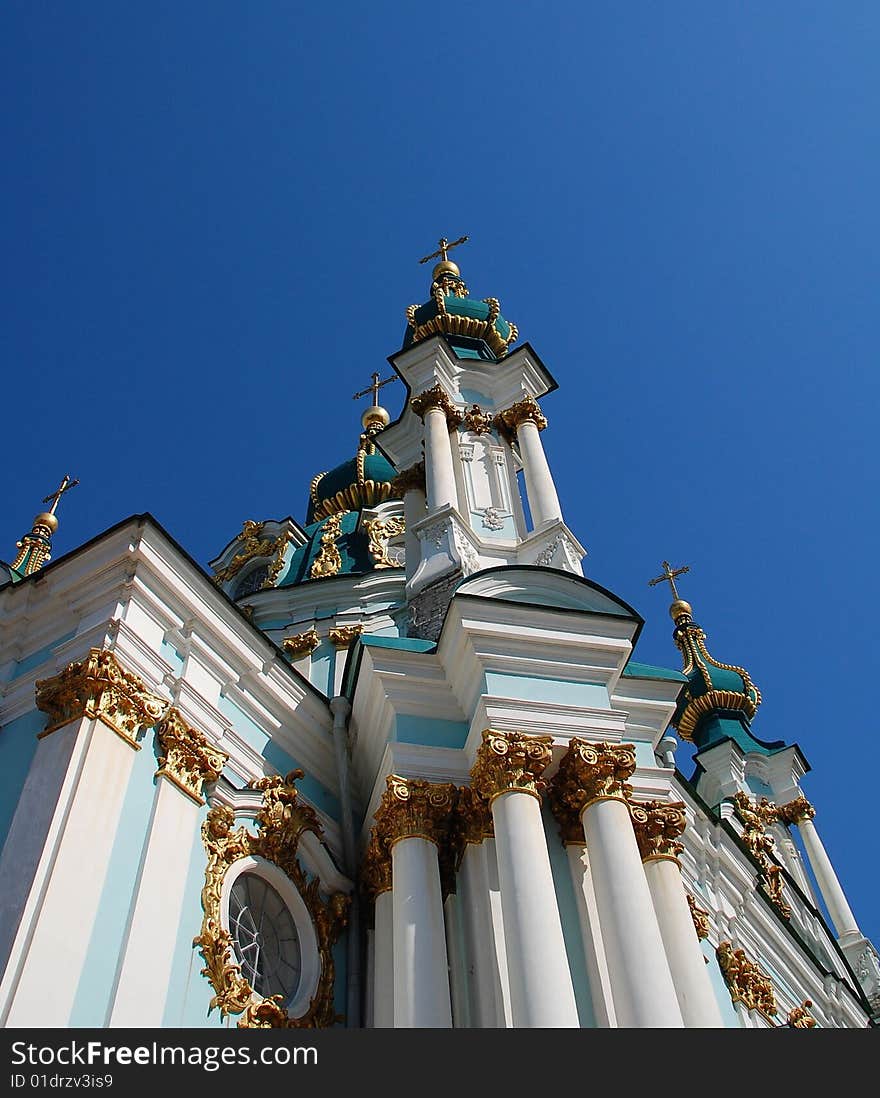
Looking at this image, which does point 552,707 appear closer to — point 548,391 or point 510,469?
point 510,469

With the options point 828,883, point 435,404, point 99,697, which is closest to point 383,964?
point 99,697

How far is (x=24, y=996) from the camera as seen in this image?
650cm

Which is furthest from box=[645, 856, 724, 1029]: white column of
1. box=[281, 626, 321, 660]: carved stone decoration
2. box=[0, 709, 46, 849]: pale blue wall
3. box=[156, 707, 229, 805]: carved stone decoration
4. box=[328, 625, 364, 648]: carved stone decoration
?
box=[281, 626, 321, 660]: carved stone decoration

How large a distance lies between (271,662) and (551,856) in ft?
10.0

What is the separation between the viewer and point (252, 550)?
21.7m

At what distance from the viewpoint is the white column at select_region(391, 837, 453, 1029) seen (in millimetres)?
7840

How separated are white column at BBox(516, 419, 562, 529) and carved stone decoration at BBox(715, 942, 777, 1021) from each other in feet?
18.2

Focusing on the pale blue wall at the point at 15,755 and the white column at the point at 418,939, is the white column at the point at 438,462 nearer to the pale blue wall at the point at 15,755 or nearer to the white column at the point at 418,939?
the white column at the point at 418,939

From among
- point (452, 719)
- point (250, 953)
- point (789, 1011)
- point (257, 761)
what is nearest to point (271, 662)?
point (257, 761)

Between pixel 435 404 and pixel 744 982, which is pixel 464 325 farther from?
pixel 744 982

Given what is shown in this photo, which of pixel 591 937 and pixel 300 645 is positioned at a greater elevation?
pixel 300 645

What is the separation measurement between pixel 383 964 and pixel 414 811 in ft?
3.85

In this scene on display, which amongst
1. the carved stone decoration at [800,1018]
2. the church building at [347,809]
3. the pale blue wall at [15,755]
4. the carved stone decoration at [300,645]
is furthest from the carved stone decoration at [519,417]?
the carved stone decoration at [800,1018]

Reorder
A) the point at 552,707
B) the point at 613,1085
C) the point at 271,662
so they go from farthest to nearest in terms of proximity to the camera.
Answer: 1. the point at 271,662
2. the point at 552,707
3. the point at 613,1085
